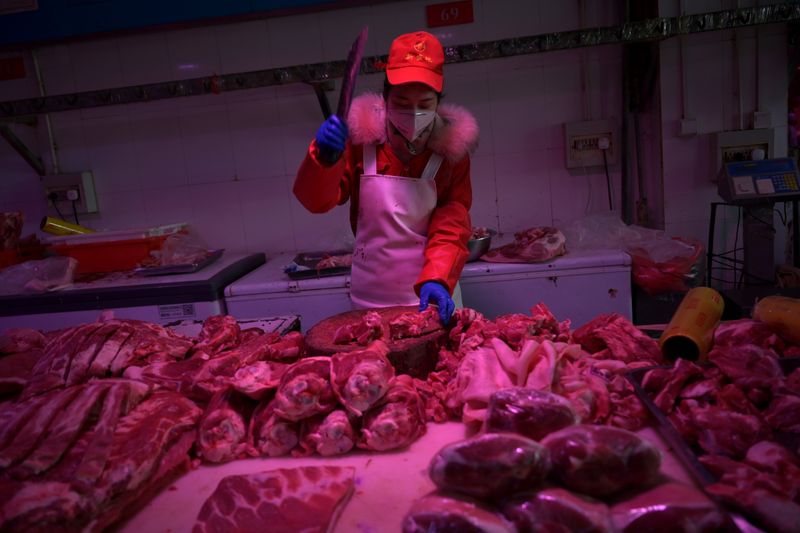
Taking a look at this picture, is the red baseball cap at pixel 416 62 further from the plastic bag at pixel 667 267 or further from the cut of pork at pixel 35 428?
the plastic bag at pixel 667 267

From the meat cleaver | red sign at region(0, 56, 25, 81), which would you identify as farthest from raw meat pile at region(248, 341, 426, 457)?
red sign at region(0, 56, 25, 81)

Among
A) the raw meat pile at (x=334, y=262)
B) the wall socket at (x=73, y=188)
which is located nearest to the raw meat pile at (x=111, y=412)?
the raw meat pile at (x=334, y=262)

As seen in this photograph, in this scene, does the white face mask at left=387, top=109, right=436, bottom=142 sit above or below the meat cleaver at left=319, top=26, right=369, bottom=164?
below

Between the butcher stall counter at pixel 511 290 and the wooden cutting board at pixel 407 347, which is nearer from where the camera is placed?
the wooden cutting board at pixel 407 347

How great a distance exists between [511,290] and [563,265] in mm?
398

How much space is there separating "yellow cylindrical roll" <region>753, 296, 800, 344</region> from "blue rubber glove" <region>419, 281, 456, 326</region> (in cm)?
106

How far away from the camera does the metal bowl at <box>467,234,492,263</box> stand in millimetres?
3791

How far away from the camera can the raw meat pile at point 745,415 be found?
3.28 ft

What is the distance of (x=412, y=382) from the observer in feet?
5.35

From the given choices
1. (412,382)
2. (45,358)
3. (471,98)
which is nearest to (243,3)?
(471,98)

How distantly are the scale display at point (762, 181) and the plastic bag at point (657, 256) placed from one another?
0.42 m

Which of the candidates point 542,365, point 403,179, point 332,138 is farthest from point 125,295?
point 542,365

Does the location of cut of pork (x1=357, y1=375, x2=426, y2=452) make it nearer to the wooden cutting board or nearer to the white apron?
the wooden cutting board

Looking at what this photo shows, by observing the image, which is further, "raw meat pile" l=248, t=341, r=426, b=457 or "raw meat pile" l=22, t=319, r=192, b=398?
"raw meat pile" l=22, t=319, r=192, b=398
